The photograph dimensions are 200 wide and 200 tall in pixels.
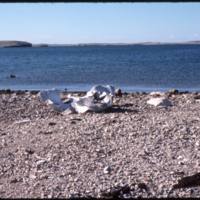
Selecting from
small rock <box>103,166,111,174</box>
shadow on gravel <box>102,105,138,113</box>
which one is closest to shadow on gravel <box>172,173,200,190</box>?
small rock <box>103,166,111,174</box>

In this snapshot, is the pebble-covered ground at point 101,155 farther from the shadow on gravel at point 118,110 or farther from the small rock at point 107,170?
the shadow on gravel at point 118,110

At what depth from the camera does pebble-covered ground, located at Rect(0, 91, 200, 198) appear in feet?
19.9

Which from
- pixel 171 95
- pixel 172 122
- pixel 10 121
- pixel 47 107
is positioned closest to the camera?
pixel 172 122

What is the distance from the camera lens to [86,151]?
8.26 metres

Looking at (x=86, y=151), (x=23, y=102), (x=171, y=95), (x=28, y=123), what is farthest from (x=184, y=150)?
(x=171, y=95)

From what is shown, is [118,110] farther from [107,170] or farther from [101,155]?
[107,170]

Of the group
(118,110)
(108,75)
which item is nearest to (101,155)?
(118,110)

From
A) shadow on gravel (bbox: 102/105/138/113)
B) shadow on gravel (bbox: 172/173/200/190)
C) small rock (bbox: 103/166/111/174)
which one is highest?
shadow on gravel (bbox: 102/105/138/113)

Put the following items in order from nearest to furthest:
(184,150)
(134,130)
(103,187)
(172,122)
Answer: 1. (103,187)
2. (184,150)
3. (134,130)
4. (172,122)

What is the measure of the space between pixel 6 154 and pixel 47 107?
6892 millimetres

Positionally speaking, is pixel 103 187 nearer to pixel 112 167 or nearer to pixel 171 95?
pixel 112 167

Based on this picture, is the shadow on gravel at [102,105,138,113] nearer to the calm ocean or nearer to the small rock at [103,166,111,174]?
the small rock at [103,166,111,174]

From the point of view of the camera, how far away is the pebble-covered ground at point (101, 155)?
6.07 m

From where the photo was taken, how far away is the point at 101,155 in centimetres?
798
